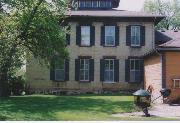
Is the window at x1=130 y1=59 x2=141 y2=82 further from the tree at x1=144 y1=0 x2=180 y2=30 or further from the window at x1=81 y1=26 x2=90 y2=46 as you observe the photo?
the tree at x1=144 y1=0 x2=180 y2=30

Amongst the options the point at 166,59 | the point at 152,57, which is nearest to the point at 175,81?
the point at 166,59

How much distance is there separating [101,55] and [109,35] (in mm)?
1755

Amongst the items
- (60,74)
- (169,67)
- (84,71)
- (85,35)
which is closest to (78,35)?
(85,35)

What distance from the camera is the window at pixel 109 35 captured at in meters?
32.0

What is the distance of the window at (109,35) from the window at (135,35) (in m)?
1.56

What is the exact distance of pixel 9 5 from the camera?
82.3 feet

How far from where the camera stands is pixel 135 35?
32.0m

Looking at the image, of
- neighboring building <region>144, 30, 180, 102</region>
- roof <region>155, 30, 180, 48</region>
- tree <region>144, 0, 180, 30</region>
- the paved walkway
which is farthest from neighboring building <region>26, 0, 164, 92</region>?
tree <region>144, 0, 180, 30</region>

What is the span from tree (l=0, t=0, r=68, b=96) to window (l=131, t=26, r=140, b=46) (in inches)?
294

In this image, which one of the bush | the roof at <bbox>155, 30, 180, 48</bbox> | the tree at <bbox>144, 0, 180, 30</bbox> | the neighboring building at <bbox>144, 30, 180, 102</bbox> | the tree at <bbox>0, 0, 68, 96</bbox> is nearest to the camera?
the neighboring building at <bbox>144, 30, 180, 102</bbox>

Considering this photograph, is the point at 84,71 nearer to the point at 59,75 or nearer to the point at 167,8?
the point at 59,75

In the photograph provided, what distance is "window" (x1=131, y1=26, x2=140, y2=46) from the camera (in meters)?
32.0

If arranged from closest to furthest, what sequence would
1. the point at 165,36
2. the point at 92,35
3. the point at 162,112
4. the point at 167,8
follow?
the point at 162,112, the point at 92,35, the point at 165,36, the point at 167,8

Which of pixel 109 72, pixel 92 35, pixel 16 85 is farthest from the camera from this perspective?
pixel 92 35
